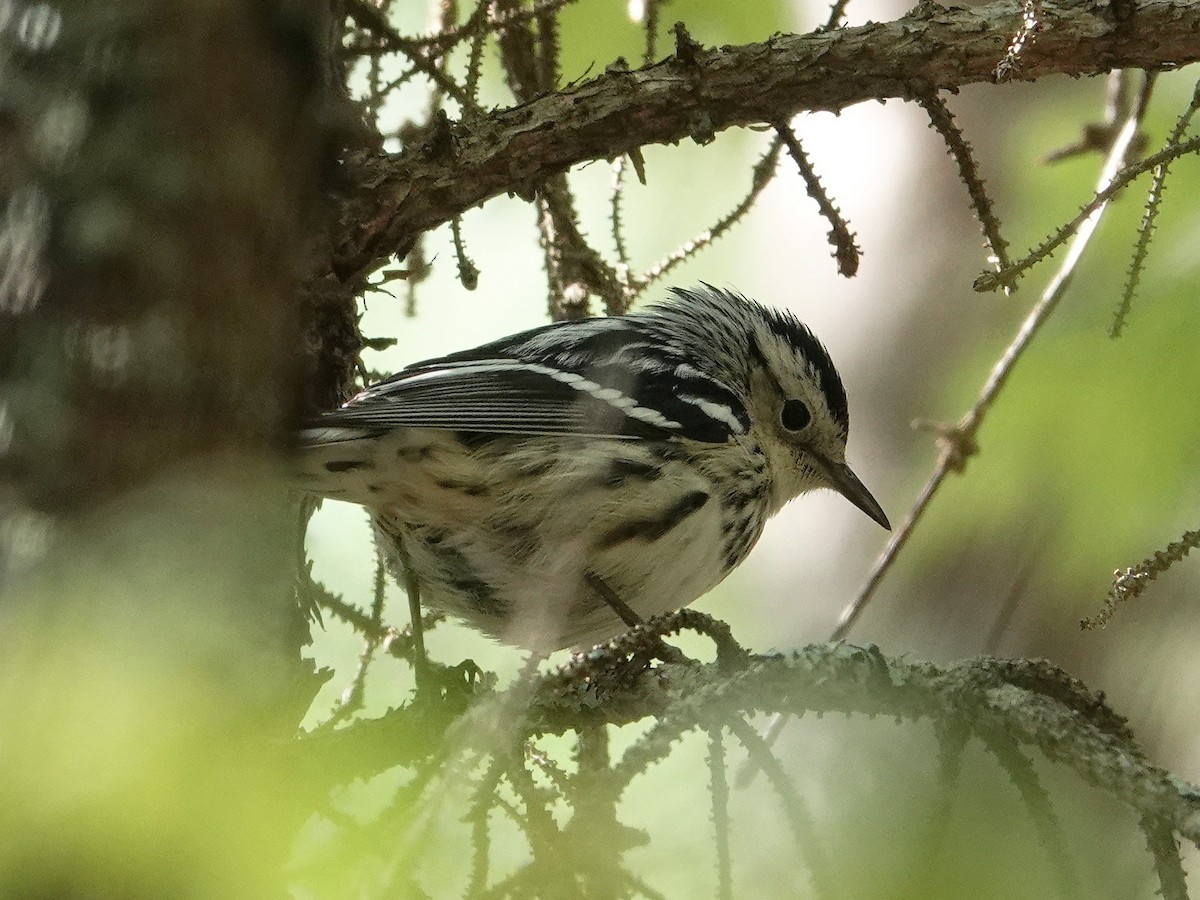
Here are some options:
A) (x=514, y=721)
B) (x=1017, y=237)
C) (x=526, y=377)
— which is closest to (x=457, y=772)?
(x=514, y=721)

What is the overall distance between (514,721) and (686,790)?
668 mm

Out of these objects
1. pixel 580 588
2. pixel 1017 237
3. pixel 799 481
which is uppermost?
pixel 1017 237

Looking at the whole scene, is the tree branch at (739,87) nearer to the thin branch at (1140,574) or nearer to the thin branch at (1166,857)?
the thin branch at (1140,574)

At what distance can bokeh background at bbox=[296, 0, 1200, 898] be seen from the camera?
4.59 feet

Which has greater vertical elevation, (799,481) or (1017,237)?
(1017,237)

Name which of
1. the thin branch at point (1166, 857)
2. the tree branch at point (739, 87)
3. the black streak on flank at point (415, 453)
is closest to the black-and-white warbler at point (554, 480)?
the black streak on flank at point (415, 453)

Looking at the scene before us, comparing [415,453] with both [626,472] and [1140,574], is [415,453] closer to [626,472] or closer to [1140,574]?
[626,472]

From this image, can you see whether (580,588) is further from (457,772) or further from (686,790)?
(457,772)

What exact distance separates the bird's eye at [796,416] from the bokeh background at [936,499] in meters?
0.50

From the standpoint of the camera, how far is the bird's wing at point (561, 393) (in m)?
2.73

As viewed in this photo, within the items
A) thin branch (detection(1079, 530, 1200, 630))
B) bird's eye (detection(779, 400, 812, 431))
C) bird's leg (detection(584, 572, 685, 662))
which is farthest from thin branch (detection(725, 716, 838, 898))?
bird's eye (detection(779, 400, 812, 431))

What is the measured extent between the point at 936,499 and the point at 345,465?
206 centimetres

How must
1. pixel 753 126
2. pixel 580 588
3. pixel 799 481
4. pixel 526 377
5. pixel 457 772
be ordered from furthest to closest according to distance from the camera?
pixel 799 481 < pixel 526 377 < pixel 580 588 < pixel 753 126 < pixel 457 772

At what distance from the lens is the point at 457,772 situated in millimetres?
1237
